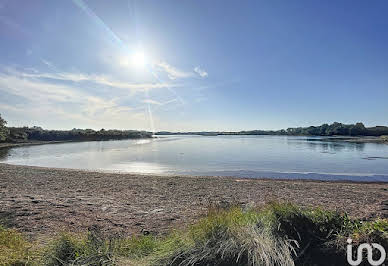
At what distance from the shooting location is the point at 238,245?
2.84 metres

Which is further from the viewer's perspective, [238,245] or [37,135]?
[37,135]

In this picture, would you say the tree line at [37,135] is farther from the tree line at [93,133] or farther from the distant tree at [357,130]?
the distant tree at [357,130]

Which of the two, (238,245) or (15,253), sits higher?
(238,245)

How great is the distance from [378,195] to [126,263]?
12044 millimetres

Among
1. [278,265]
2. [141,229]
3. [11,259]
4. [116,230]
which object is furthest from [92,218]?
[278,265]

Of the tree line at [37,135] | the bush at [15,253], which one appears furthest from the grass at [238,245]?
the tree line at [37,135]

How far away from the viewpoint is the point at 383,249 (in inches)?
98.7

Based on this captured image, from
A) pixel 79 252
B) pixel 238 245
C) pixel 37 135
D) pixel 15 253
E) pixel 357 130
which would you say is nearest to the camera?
pixel 238 245

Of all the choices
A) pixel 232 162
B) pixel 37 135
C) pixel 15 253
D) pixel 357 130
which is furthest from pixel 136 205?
pixel 357 130

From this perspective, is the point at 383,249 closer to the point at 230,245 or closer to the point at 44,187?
the point at 230,245

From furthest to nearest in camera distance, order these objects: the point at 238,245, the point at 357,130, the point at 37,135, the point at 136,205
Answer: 1. the point at 357,130
2. the point at 37,135
3. the point at 136,205
4. the point at 238,245

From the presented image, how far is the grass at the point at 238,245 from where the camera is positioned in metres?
2.71

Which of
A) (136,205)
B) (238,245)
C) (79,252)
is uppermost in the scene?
(238,245)

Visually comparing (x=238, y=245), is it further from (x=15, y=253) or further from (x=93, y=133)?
(x=93, y=133)
